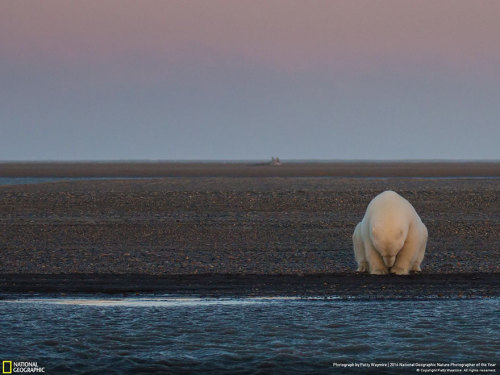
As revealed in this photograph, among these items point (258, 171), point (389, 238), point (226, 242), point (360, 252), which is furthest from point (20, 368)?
point (258, 171)

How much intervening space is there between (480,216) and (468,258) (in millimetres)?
12240

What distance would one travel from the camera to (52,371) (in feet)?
31.5

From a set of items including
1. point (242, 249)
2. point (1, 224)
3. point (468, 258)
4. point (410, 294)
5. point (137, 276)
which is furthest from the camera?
point (1, 224)

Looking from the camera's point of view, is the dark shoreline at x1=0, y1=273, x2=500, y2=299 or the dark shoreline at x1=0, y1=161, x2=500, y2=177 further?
the dark shoreline at x1=0, y1=161, x2=500, y2=177

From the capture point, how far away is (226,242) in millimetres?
24062

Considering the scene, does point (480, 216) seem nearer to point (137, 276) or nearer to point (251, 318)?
point (137, 276)

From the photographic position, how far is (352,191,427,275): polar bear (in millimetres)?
16031

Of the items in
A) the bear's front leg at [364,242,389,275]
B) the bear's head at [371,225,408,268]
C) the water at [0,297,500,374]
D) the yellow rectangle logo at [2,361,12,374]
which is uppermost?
the bear's head at [371,225,408,268]

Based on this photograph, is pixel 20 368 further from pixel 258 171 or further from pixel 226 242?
pixel 258 171

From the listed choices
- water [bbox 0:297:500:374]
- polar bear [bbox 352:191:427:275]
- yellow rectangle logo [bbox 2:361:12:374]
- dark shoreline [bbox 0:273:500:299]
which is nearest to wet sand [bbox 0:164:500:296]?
dark shoreline [bbox 0:273:500:299]

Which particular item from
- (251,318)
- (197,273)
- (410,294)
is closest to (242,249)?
(197,273)

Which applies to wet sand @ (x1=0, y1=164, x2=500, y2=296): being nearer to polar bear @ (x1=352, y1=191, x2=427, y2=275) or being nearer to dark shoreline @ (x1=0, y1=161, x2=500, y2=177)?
polar bear @ (x1=352, y1=191, x2=427, y2=275)

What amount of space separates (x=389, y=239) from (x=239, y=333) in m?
5.38

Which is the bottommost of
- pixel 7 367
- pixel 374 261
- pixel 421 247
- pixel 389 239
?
pixel 7 367
